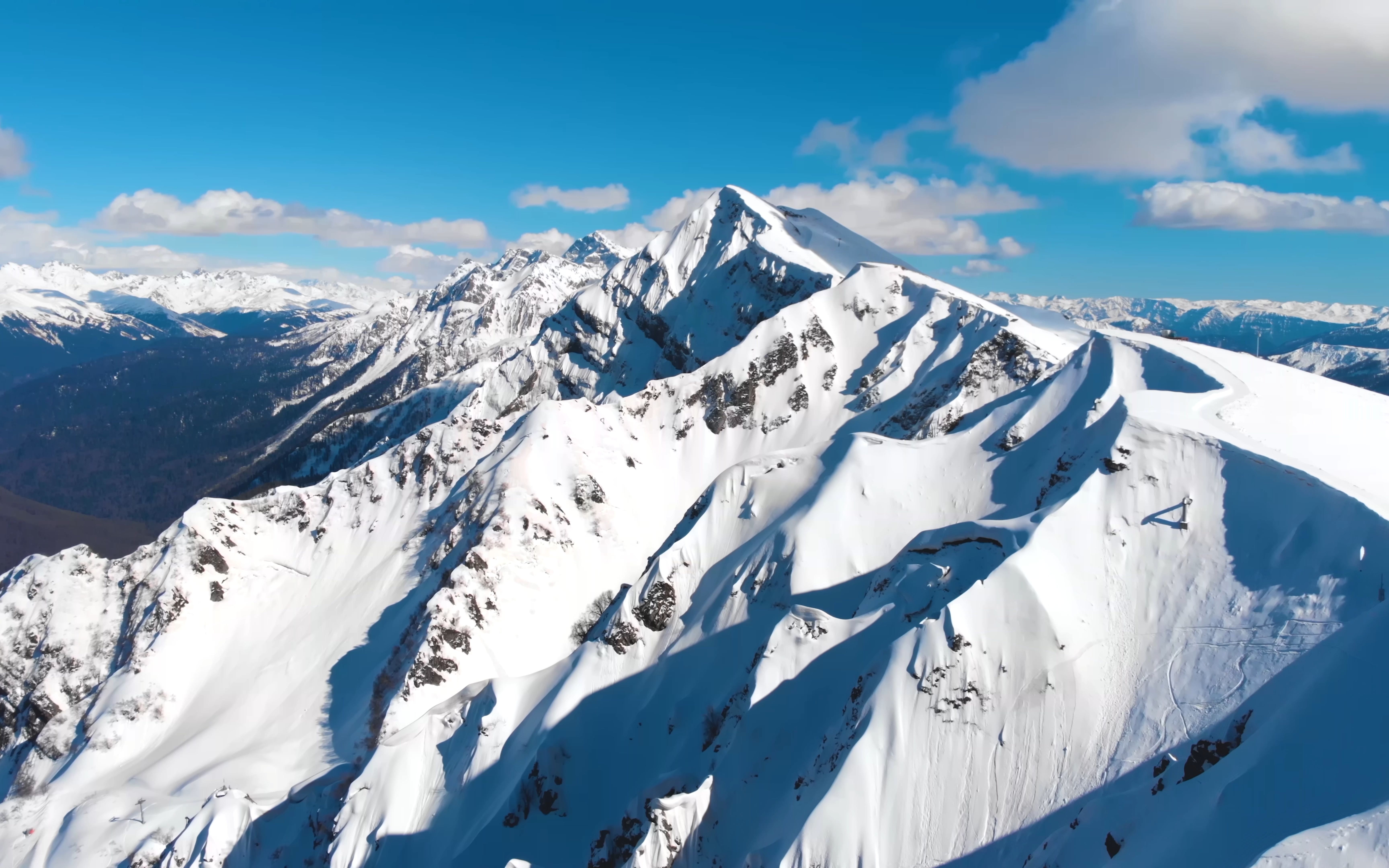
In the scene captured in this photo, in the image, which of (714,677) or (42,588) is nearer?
(714,677)

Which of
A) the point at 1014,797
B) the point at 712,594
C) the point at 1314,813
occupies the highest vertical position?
the point at 712,594

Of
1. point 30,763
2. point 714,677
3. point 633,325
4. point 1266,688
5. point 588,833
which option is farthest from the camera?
point 633,325

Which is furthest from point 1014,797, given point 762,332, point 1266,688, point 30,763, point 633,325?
point 633,325

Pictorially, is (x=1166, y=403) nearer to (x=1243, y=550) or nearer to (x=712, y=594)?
(x=1243, y=550)

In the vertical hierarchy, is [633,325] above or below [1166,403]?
above

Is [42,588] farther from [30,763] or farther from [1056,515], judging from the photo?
[1056,515]

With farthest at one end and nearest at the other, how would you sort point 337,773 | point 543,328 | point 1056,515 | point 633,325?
1. point 543,328
2. point 633,325
3. point 337,773
4. point 1056,515
